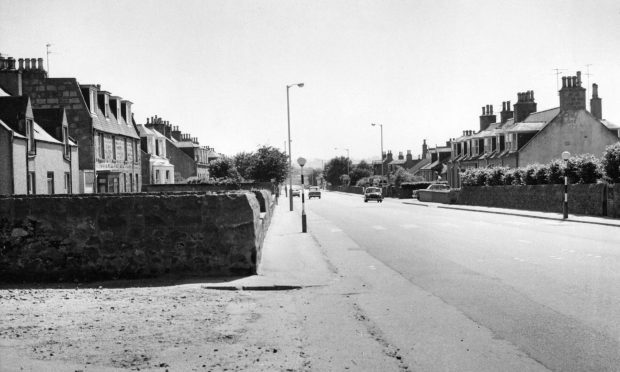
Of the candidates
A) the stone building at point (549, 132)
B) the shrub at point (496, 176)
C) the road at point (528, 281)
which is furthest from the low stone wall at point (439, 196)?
the road at point (528, 281)

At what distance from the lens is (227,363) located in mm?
6234

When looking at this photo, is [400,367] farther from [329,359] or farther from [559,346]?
[559,346]

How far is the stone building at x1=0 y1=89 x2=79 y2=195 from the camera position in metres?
28.6

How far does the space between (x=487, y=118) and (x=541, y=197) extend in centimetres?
3841

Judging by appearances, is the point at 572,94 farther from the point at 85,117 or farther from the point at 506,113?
the point at 85,117

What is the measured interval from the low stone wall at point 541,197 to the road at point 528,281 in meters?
8.30

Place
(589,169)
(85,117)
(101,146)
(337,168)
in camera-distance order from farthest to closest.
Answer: (337,168), (101,146), (85,117), (589,169)

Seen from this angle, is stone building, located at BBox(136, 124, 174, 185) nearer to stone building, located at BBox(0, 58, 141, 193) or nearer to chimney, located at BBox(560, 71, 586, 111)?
stone building, located at BBox(0, 58, 141, 193)

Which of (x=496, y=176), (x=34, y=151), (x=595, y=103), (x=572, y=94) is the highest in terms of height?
(x=595, y=103)

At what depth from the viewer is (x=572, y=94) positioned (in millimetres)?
55500

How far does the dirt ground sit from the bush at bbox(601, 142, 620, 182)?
24553 millimetres

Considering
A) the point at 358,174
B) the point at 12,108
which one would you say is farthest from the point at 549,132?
the point at 358,174

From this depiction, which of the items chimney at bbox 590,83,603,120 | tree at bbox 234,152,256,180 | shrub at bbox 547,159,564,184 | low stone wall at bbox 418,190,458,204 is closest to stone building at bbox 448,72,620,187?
chimney at bbox 590,83,603,120

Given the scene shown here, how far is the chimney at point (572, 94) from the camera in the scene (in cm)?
5541
